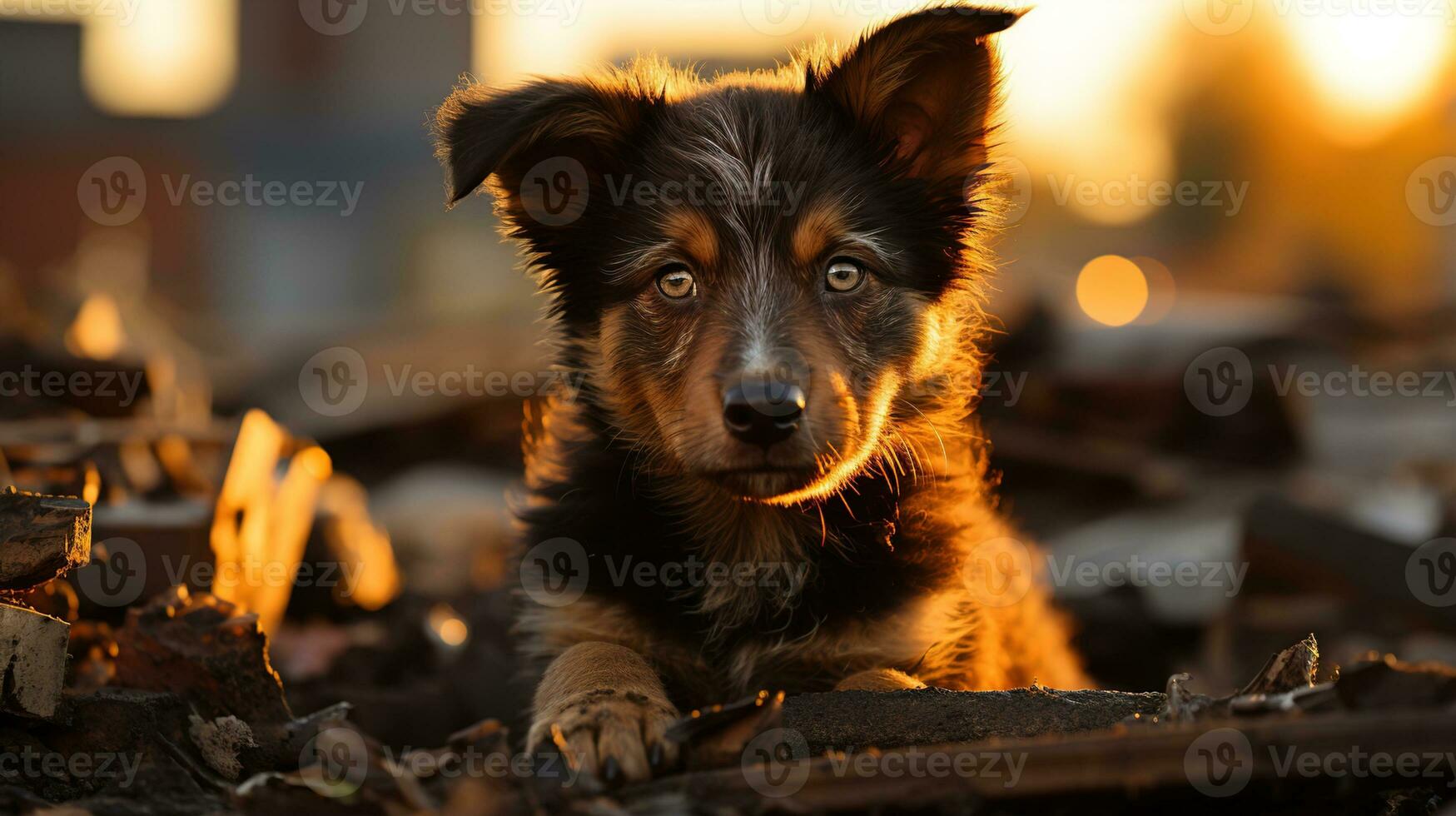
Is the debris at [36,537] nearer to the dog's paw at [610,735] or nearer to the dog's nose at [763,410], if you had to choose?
the dog's paw at [610,735]

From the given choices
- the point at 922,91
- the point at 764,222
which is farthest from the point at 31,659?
the point at 922,91

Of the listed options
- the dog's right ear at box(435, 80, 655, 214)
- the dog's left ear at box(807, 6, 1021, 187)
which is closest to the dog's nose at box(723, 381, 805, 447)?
the dog's right ear at box(435, 80, 655, 214)

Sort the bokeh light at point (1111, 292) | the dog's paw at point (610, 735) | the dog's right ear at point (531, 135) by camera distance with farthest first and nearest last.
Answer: the bokeh light at point (1111, 292) < the dog's right ear at point (531, 135) < the dog's paw at point (610, 735)

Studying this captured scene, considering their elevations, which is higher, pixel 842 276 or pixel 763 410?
pixel 842 276

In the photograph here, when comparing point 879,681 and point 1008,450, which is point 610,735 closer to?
point 879,681

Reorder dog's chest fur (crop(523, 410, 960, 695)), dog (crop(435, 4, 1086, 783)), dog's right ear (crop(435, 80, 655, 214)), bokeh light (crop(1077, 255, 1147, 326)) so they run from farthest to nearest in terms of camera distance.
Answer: bokeh light (crop(1077, 255, 1147, 326)), dog's chest fur (crop(523, 410, 960, 695)), dog (crop(435, 4, 1086, 783)), dog's right ear (crop(435, 80, 655, 214))

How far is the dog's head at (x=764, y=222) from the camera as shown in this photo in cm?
358

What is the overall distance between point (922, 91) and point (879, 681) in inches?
77.0

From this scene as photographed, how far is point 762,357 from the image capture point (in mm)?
3322

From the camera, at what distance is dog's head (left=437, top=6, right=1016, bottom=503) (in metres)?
3.58

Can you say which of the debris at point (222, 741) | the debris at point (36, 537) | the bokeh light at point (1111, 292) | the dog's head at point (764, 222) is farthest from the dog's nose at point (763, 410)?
the bokeh light at point (1111, 292)

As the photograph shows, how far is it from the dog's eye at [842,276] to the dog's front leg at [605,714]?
4.39 ft

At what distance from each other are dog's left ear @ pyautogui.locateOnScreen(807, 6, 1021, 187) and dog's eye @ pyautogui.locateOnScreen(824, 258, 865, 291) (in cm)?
47

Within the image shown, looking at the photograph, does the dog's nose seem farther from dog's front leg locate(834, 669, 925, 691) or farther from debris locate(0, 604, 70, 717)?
debris locate(0, 604, 70, 717)
